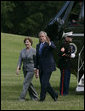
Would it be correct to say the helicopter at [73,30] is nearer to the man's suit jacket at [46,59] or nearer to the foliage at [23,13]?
the man's suit jacket at [46,59]

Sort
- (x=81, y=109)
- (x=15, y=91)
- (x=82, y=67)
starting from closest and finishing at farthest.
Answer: (x=81, y=109), (x=82, y=67), (x=15, y=91)

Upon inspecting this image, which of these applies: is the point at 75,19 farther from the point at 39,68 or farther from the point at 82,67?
the point at 39,68

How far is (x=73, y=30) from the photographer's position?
53.5 feet

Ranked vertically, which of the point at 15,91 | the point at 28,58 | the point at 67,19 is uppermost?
the point at 67,19

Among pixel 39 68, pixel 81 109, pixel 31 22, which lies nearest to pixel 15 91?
pixel 39 68

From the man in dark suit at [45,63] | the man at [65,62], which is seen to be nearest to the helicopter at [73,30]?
the man at [65,62]

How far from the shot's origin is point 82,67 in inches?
629

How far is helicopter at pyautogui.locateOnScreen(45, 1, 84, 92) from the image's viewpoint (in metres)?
16.1

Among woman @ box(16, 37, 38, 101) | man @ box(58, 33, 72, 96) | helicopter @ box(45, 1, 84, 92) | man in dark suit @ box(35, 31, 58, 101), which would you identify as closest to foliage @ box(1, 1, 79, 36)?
helicopter @ box(45, 1, 84, 92)

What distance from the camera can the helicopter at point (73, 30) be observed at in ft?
52.8

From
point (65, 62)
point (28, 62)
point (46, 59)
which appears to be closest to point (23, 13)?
point (65, 62)

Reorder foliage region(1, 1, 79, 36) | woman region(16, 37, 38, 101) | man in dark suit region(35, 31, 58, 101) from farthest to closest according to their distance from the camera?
foliage region(1, 1, 79, 36)
woman region(16, 37, 38, 101)
man in dark suit region(35, 31, 58, 101)

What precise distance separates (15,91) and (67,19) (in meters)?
2.83

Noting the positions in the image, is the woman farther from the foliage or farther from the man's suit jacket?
the foliage
